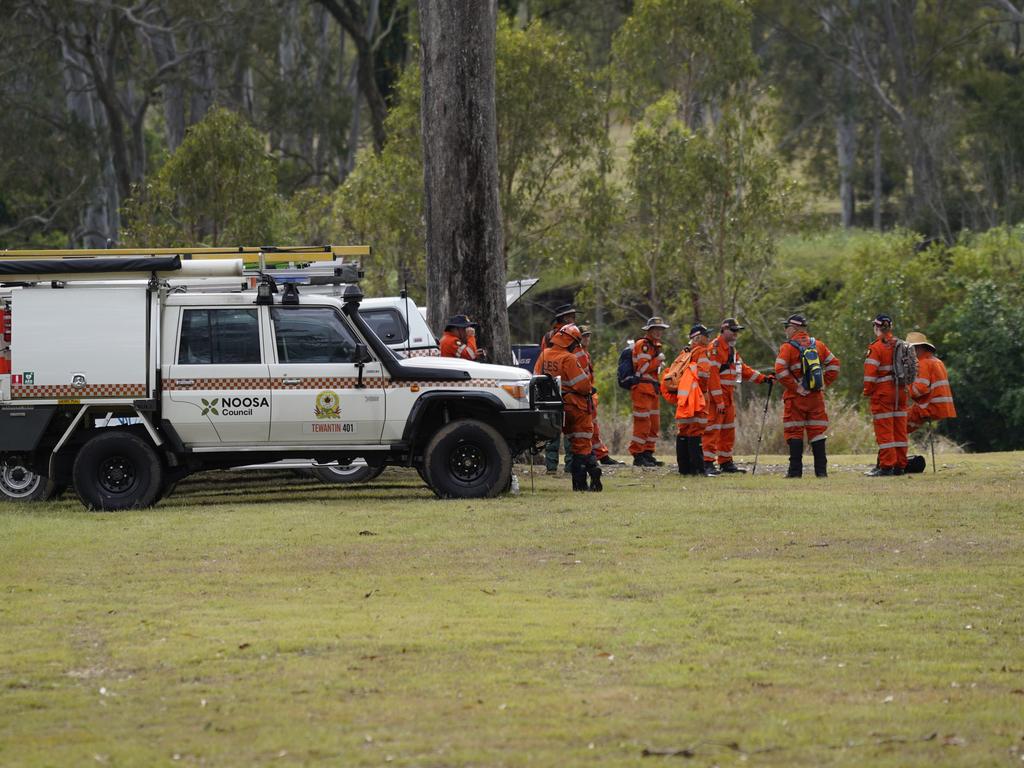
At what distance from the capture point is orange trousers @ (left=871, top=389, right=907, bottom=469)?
19141mm

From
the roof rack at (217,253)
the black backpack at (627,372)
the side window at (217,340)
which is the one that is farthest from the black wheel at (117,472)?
the black backpack at (627,372)

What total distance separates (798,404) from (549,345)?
2.87 meters

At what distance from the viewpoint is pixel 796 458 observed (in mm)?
19141

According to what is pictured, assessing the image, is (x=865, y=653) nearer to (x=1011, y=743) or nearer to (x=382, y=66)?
(x=1011, y=743)

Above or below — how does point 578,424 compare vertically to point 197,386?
below

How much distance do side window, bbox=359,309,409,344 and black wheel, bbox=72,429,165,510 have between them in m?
6.64

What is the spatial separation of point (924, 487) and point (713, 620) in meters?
8.07

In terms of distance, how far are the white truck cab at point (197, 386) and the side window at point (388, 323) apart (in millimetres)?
5970

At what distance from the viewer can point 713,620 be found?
9.83m

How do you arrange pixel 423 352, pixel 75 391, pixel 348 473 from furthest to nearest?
pixel 423 352 → pixel 348 473 → pixel 75 391

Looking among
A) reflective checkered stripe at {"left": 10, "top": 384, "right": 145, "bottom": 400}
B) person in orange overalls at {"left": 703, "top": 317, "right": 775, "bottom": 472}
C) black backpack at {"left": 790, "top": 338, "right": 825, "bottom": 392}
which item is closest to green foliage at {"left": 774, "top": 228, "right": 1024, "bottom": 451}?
person in orange overalls at {"left": 703, "top": 317, "right": 775, "bottom": 472}

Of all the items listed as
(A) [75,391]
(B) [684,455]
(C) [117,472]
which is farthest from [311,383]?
(B) [684,455]

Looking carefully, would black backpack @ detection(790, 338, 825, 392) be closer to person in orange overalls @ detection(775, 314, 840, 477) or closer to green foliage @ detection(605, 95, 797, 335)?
person in orange overalls @ detection(775, 314, 840, 477)

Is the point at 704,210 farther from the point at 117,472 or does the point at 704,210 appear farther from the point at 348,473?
the point at 117,472
